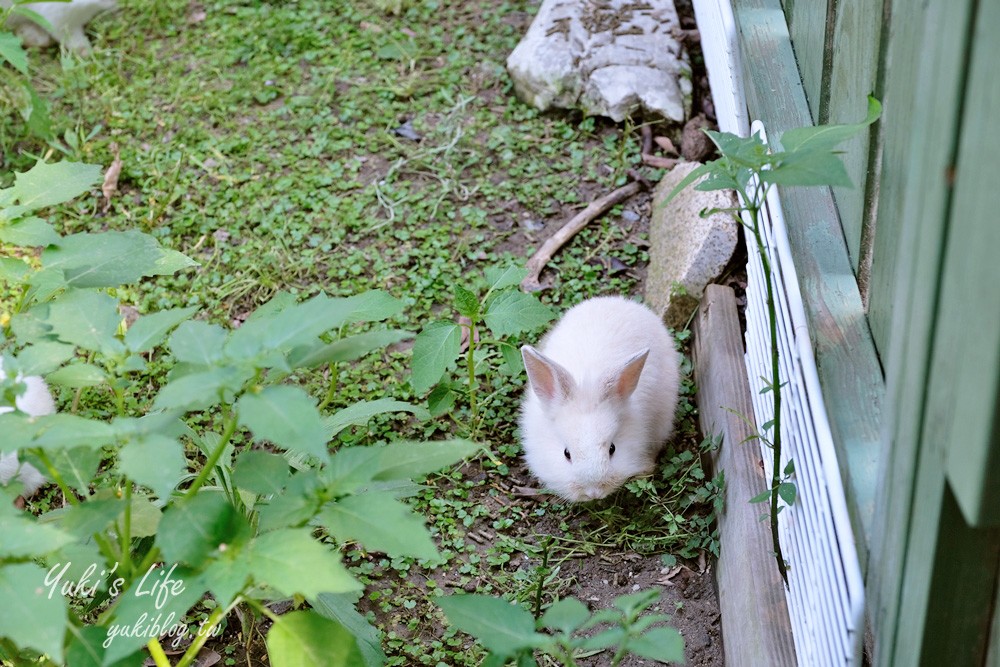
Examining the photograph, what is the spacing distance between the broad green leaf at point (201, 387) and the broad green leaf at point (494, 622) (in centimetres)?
57

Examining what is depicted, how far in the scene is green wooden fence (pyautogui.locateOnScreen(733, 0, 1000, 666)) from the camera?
1.37 metres

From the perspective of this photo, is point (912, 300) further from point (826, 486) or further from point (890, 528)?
point (826, 486)

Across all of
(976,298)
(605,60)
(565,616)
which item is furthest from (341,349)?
(605,60)

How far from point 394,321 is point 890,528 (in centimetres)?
241

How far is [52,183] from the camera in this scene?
2.63 m

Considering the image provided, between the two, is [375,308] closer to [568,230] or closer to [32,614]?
[32,614]

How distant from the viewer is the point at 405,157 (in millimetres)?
4734

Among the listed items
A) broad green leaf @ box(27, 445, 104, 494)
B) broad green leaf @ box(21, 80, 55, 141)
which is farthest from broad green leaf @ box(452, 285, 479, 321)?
broad green leaf @ box(21, 80, 55, 141)

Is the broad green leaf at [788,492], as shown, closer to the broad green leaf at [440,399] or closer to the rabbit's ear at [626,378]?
the rabbit's ear at [626,378]

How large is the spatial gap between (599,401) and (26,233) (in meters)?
1.72

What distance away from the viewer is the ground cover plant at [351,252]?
2.71 m

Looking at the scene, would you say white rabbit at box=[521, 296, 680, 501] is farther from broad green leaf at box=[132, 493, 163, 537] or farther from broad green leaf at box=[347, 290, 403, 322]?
broad green leaf at box=[132, 493, 163, 537]

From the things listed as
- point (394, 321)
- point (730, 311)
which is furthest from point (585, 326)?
point (394, 321)

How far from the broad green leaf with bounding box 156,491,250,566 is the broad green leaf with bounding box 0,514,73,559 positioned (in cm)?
17
